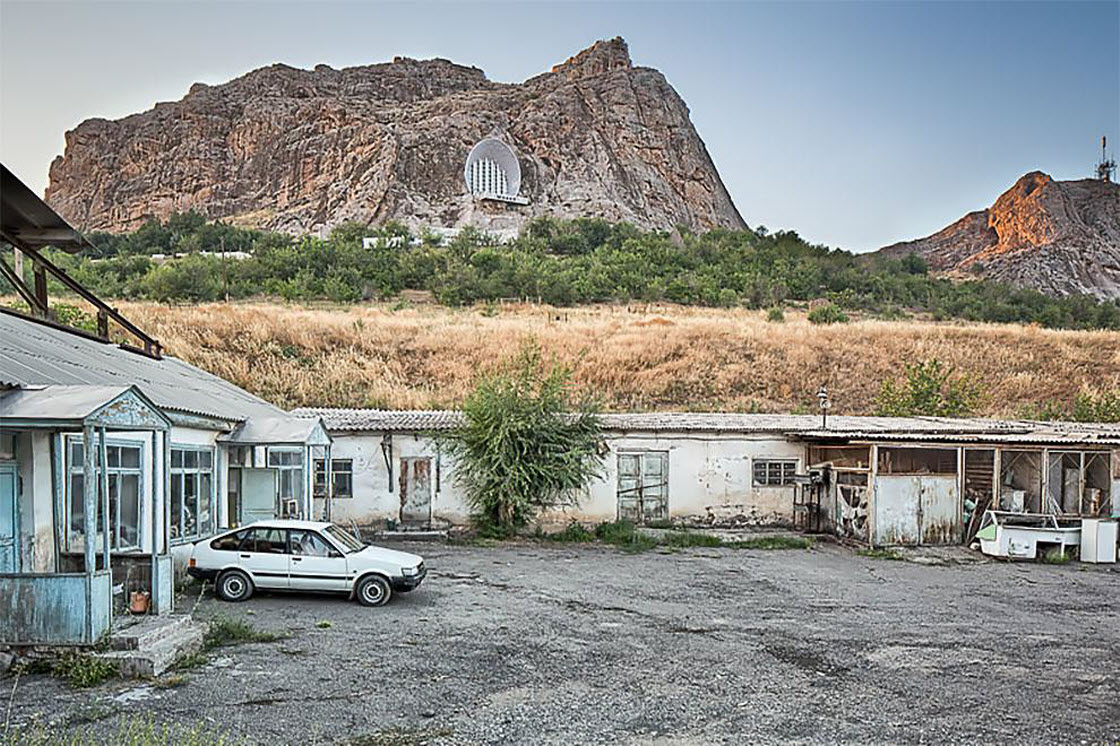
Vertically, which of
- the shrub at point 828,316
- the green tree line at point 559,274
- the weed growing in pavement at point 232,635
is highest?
the green tree line at point 559,274

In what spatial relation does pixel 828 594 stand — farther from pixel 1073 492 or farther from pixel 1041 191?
pixel 1041 191

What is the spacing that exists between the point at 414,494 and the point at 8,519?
37.7 feet

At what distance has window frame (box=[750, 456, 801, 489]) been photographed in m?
22.2

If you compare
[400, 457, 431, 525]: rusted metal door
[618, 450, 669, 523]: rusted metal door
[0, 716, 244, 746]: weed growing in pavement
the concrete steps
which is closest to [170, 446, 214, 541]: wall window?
the concrete steps

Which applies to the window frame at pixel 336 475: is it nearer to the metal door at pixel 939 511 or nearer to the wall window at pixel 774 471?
the wall window at pixel 774 471

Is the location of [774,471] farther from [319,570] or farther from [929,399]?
[319,570]

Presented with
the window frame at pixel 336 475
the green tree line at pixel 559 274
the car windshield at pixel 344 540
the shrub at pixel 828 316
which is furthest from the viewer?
the green tree line at pixel 559 274

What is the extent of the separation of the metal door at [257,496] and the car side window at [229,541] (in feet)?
14.4

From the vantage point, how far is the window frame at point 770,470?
22156mm

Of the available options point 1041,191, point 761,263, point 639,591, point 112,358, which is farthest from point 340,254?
point 1041,191

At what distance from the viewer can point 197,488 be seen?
50.5 feet

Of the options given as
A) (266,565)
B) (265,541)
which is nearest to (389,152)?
(265,541)

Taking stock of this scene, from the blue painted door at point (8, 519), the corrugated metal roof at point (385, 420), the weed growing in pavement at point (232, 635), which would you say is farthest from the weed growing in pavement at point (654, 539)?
the blue painted door at point (8, 519)

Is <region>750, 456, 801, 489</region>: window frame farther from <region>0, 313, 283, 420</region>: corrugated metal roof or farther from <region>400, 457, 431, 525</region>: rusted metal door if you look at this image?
<region>0, 313, 283, 420</region>: corrugated metal roof
